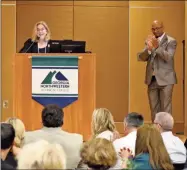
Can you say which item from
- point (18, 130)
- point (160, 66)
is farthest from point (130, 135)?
point (160, 66)

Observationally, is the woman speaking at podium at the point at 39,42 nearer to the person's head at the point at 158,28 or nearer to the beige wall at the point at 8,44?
the person's head at the point at 158,28

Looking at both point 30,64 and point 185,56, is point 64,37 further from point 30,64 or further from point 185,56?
point 30,64

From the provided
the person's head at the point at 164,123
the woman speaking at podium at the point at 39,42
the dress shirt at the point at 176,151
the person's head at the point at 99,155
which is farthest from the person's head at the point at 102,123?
the woman speaking at podium at the point at 39,42

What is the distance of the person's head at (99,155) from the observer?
291 cm

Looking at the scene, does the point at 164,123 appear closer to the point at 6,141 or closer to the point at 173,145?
the point at 173,145

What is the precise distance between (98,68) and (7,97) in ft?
5.54

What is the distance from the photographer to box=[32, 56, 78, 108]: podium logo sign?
18.2ft

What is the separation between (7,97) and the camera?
8586mm

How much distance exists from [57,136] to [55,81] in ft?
5.83

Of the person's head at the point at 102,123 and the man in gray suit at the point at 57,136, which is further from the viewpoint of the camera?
the person's head at the point at 102,123

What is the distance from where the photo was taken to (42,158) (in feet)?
8.31

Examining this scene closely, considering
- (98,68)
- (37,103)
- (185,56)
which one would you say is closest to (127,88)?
(98,68)

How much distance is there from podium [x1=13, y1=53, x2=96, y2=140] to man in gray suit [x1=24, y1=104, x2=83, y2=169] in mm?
1550

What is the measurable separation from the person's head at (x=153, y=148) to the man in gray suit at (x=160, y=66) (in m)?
3.18
